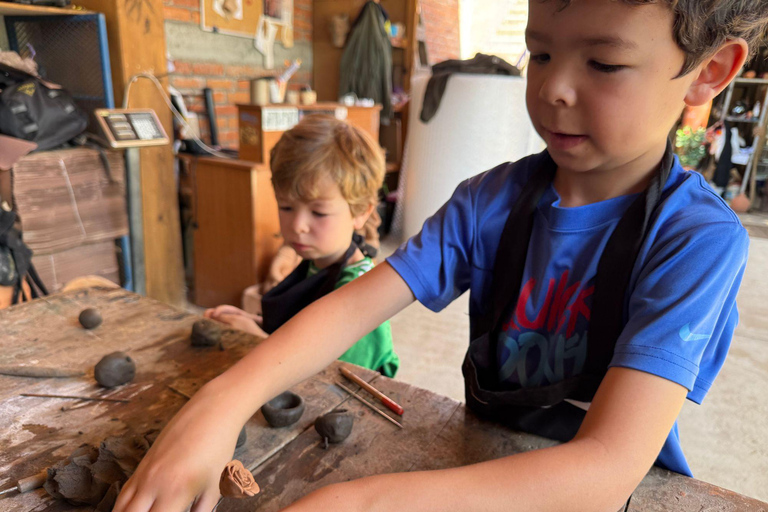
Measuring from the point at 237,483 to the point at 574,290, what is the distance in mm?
523

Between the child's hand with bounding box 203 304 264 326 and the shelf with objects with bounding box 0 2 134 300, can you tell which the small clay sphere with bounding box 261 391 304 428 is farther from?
the shelf with objects with bounding box 0 2 134 300

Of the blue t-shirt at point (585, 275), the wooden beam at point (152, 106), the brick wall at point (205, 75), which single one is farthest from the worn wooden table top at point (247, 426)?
the brick wall at point (205, 75)

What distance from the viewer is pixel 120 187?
2408 millimetres

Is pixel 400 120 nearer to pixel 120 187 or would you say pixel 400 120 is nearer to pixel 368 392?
pixel 120 187

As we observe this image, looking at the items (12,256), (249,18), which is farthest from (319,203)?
(249,18)

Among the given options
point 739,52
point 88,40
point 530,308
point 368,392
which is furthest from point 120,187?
point 739,52

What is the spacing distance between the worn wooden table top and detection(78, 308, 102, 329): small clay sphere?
0.6 inches

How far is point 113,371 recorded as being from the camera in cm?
86

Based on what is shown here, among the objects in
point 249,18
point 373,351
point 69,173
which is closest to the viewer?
point 373,351

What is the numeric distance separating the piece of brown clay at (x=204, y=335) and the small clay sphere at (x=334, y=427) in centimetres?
33

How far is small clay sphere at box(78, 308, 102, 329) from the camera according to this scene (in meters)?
1.05

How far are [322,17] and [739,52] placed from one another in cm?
409

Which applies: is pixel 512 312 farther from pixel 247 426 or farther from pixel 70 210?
pixel 70 210

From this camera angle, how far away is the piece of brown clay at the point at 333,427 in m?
0.74
